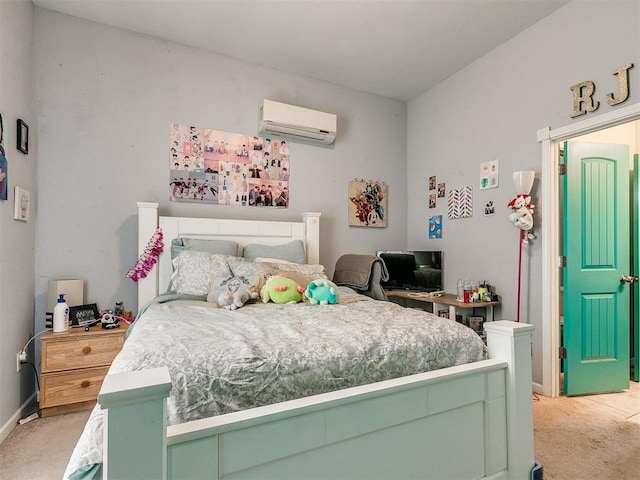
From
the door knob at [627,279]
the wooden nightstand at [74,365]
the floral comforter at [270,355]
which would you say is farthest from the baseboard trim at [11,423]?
the door knob at [627,279]

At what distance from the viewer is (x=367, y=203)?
12.3 ft

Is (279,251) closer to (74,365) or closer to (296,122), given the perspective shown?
(296,122)

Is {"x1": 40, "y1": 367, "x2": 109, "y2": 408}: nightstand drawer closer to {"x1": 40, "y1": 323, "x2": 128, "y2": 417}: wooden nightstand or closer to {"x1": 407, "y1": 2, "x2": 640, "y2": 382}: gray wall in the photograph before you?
{"x1": 40, "y1": 323, "x2": 128, "y2": 417}: wooden nightstand

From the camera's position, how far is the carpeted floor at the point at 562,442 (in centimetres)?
166

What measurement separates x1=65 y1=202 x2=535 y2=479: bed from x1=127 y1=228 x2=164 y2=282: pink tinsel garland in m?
1.09

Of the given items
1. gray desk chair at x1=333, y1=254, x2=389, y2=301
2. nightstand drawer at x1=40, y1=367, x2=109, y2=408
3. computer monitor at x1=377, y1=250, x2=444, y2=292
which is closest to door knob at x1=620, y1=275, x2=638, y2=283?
computer monitor at x1=377, y1=250, x2=444, y2=292

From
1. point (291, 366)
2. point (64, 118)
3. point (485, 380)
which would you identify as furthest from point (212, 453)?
point (64, 118)

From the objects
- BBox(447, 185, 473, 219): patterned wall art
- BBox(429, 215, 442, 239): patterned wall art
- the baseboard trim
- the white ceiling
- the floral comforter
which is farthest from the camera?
BBox(429, 215, 442, 239): patterned wall art

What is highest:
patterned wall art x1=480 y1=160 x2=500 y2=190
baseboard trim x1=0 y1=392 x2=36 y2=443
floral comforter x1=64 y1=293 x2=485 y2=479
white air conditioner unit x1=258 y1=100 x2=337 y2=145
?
white air conditioner unit x1=258 y1=100 x2=337 y2=145

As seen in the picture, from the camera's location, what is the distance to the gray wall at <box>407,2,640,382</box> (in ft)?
7.39

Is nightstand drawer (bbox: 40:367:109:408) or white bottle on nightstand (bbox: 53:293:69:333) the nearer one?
nightstand drawer (bbox: 40:367:109:408)

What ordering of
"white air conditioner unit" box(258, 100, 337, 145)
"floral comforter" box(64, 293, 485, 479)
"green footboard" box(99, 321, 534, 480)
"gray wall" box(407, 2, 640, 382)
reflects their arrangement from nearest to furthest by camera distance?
"green footboard" box(99, 321, 534, 480)
"floral comforter" box(64, 293, 485, 479)
"gray wall" box(407, 2, 640, 382)
"white air conditioner unit" box(258, 100, 337, 145)

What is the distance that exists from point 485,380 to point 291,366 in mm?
778

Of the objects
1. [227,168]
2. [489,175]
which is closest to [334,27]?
[227,168]
